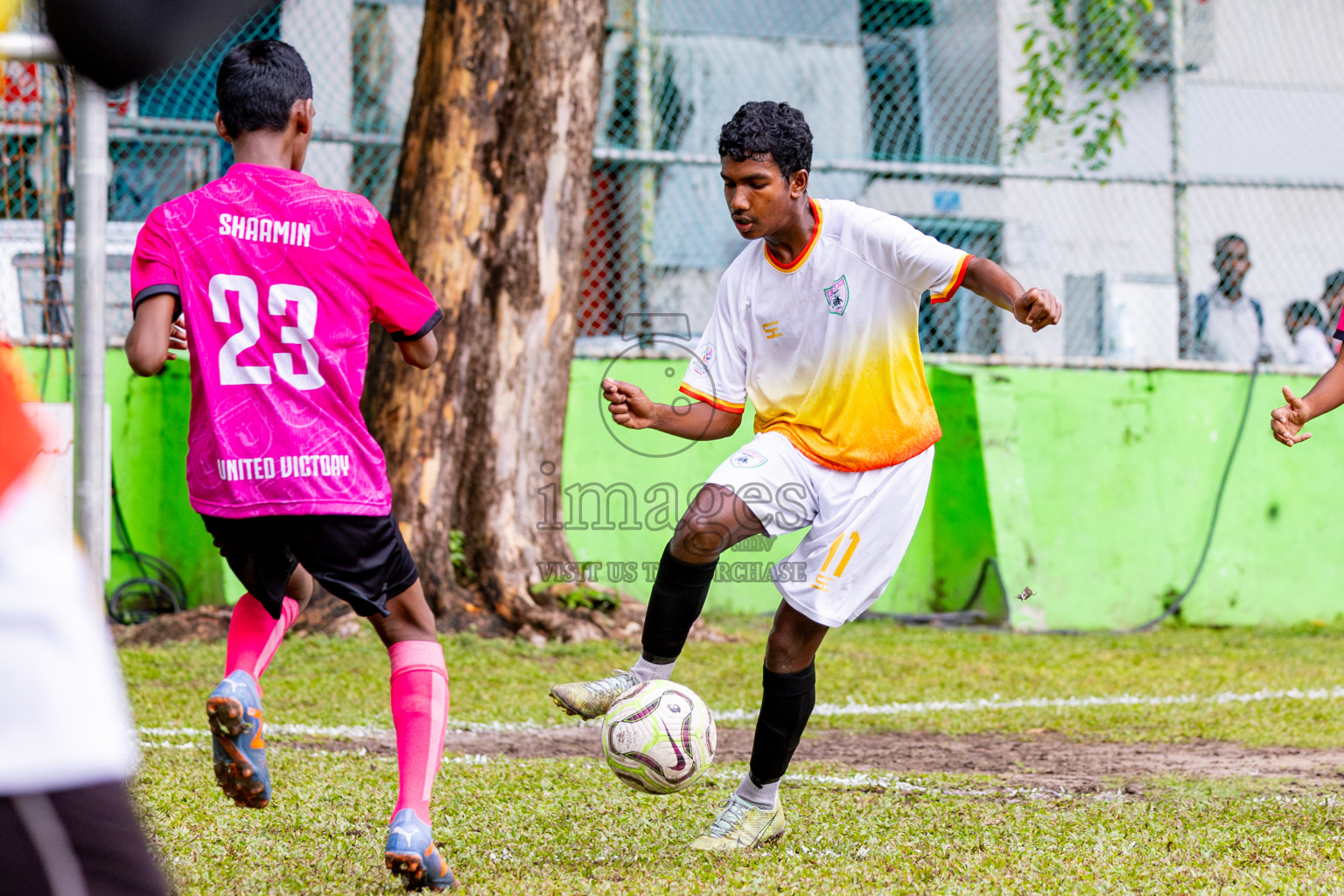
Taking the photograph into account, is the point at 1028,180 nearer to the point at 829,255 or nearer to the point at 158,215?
the point at 829,255

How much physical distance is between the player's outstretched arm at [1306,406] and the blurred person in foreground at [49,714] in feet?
11.3

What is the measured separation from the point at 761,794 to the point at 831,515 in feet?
2.54

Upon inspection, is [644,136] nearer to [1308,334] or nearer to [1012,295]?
[1308,334]

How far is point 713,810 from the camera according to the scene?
4.10 meters

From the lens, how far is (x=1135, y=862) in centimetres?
340

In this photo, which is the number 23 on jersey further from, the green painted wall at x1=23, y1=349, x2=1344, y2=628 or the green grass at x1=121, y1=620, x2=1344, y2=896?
the green painted wall at x1=23, y1=349, x2=1344, y2=628

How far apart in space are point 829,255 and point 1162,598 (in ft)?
20.3

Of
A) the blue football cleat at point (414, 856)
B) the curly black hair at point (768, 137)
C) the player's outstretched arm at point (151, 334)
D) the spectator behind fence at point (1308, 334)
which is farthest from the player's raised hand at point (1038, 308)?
the spectator behind fence at point (1308, 334)

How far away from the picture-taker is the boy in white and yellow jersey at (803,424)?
12.5 ft

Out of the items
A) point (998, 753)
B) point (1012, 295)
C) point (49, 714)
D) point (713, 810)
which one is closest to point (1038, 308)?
point (1012, 295)

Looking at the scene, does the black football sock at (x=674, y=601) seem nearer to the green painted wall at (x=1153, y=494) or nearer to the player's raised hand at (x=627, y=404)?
the player's raised hand at (x=627, y=404)

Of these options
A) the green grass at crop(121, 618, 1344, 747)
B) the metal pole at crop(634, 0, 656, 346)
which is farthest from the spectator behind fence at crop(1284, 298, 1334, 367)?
the metal pole at crop(634, 0, 656, 346)

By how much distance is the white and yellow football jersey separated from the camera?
3.95m

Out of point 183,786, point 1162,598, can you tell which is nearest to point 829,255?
point 183,786
